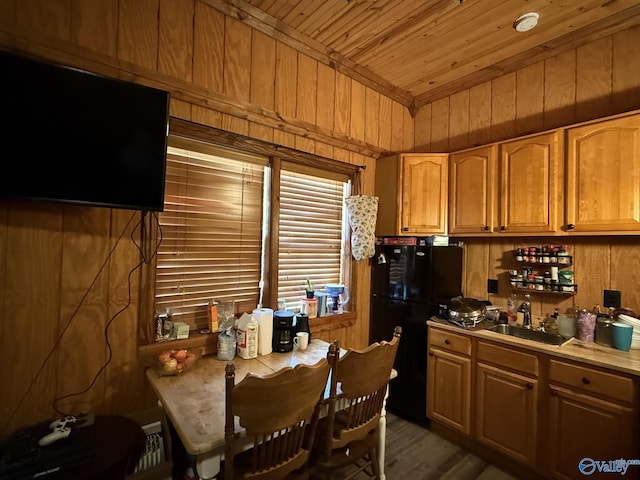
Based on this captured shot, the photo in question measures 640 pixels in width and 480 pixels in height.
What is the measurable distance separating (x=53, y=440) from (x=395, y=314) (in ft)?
7.76

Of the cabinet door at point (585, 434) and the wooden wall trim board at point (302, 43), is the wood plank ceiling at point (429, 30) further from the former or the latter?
the cabinet door at point (585, 434)

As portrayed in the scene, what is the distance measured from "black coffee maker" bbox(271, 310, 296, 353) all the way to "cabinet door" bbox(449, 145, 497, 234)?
1768 millimetres

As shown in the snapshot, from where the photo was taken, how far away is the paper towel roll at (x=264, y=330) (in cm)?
188

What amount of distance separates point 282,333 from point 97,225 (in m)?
1.23

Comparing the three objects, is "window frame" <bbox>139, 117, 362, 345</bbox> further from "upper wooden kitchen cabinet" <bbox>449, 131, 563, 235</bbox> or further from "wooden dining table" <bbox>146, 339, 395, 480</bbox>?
"upper wooden kitchen cabinet" <bbox>449, 131, 563, 235</bbox>

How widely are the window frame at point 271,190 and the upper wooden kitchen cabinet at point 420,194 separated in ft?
1.37

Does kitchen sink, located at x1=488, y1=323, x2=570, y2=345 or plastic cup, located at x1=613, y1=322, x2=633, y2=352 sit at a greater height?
plastic cup, located at x1=613, y1=322, x2=633, y2=352

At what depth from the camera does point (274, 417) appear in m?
1.14

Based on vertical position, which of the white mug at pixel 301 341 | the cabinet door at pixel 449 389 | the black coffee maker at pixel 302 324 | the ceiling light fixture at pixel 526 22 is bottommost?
the cabinet door at pixel 449 389

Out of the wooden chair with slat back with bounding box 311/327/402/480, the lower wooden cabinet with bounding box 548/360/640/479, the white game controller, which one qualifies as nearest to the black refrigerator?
the lower wooden cabinet with bounding box 548/360/640/479

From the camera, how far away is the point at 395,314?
9.09 feet

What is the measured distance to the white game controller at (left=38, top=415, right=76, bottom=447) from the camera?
4.06 feet

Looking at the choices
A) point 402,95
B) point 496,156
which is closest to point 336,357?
point 496,156

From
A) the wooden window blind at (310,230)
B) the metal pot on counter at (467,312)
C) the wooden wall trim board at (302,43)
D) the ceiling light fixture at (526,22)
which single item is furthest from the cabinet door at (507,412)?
the wooden wall trim board at (302,43)
